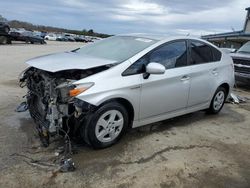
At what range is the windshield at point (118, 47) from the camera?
4.97 metres

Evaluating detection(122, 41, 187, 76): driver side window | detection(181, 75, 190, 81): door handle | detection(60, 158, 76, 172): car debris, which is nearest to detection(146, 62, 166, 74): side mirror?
detection(122, 41, 187, 76): driver side window

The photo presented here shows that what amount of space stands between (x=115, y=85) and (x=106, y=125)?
0.57 metres

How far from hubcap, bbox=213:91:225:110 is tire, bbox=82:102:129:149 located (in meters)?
2.60

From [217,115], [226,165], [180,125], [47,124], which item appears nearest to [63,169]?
[47,124]

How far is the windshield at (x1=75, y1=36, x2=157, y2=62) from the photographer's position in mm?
4971

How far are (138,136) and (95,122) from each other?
3.67 ft

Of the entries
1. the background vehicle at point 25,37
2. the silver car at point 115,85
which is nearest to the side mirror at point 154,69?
the silver car at point 115,85

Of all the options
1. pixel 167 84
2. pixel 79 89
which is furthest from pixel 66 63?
pixel 167 84

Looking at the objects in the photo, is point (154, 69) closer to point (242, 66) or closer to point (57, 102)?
point (57, 102)

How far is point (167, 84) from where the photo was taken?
5.07m

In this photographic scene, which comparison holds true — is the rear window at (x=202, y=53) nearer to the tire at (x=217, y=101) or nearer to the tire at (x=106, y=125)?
the tire at (x=217, y=101)

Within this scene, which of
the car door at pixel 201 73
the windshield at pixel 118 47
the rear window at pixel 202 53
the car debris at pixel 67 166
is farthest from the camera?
the rear window at pixel 202 53

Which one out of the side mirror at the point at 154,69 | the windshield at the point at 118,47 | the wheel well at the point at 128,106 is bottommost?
the wheel well at the point at 128,106

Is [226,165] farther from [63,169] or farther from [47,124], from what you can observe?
[47,124]
